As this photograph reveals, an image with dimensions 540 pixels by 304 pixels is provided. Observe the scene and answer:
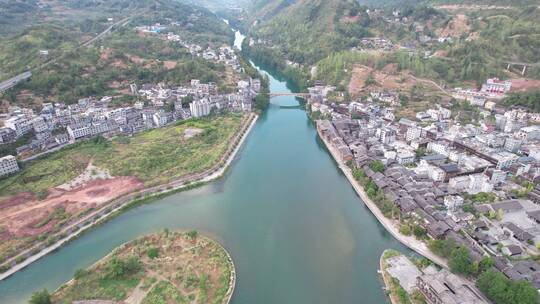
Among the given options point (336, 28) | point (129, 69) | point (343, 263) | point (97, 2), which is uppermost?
point (97, 2)

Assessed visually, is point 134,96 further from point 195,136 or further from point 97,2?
point 97,2

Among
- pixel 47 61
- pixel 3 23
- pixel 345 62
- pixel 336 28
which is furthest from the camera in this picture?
pixel 336 28


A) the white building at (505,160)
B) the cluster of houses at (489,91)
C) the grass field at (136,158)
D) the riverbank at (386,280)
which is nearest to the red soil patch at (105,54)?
the grass field at (136,158)

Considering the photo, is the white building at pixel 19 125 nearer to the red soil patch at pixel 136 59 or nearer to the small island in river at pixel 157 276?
the small island in river at pixel 157 276

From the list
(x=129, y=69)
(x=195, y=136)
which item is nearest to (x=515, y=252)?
(x=195, y=136)

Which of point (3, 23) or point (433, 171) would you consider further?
point (3, 23)

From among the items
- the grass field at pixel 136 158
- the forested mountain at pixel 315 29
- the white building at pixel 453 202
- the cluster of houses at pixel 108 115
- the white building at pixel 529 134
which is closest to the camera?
the white building at pixel 453 202

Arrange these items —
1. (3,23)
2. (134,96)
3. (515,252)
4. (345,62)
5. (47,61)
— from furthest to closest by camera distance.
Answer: (3,23) < (345,62) < (47,61) < (134,96) < (515,252)
